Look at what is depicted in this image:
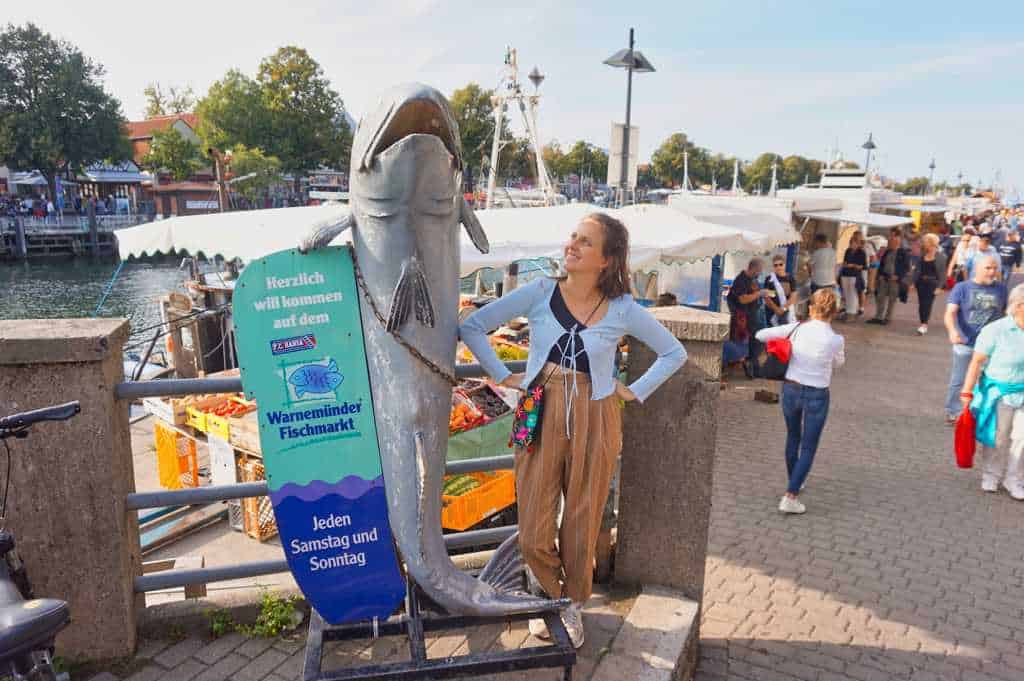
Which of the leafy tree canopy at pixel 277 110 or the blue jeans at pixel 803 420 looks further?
the leafy tree canopy at pixel 277 110

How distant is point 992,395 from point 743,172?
92396mm

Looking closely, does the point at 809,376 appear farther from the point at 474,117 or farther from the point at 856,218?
the point at 474,117

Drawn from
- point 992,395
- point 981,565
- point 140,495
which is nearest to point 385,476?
point 140,495

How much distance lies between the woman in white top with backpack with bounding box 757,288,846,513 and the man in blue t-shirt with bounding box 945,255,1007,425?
2760mm

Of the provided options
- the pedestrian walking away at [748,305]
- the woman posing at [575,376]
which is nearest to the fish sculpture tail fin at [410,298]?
the woman posing at [575,376]

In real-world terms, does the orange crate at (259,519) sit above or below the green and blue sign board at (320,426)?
below

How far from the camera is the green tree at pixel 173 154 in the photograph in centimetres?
5478

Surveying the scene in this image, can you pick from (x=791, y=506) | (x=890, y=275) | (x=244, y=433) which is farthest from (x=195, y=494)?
(x=890, y=275)

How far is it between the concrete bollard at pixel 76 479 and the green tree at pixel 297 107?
2327 inches

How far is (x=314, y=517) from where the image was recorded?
9.17ft

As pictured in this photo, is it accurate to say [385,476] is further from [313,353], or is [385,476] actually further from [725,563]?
[725,563]

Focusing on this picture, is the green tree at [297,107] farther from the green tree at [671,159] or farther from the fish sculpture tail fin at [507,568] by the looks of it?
the fish sculpture tail fin at [507,568]

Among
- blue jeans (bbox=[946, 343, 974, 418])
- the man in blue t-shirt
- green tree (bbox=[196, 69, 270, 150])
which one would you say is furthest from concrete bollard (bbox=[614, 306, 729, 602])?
green tree (bbox=[196, 69, 270, 150])

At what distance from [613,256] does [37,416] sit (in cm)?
224
